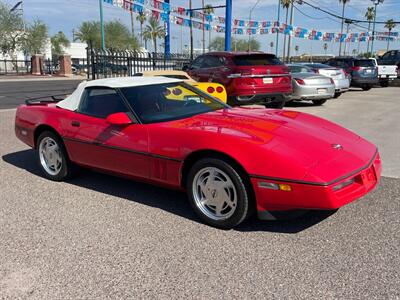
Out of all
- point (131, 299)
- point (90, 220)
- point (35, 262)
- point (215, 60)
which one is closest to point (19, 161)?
point (90, 220)

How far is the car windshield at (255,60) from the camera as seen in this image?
9.79 m

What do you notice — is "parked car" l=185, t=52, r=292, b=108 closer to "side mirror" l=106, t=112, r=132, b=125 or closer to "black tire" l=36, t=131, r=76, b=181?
"black tire" l=36, t=131, r=76, b=181

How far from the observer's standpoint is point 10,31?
142 ft

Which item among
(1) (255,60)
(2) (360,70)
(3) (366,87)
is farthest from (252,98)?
(3) (366,87)

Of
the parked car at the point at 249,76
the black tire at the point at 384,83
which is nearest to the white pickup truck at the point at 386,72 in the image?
the black tire at the point at 384,83

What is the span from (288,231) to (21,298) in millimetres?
2213

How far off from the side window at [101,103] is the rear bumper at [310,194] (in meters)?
1.86

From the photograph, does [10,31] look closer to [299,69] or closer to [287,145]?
[299,69]

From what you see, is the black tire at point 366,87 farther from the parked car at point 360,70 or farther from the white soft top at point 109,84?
the white soft top at point 109,84

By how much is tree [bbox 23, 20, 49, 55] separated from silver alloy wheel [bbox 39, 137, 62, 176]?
4532cm

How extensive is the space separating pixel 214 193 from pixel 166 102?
137cm

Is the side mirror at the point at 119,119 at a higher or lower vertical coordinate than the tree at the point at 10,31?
lower

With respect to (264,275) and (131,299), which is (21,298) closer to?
(131,299)

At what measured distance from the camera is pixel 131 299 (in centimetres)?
263
